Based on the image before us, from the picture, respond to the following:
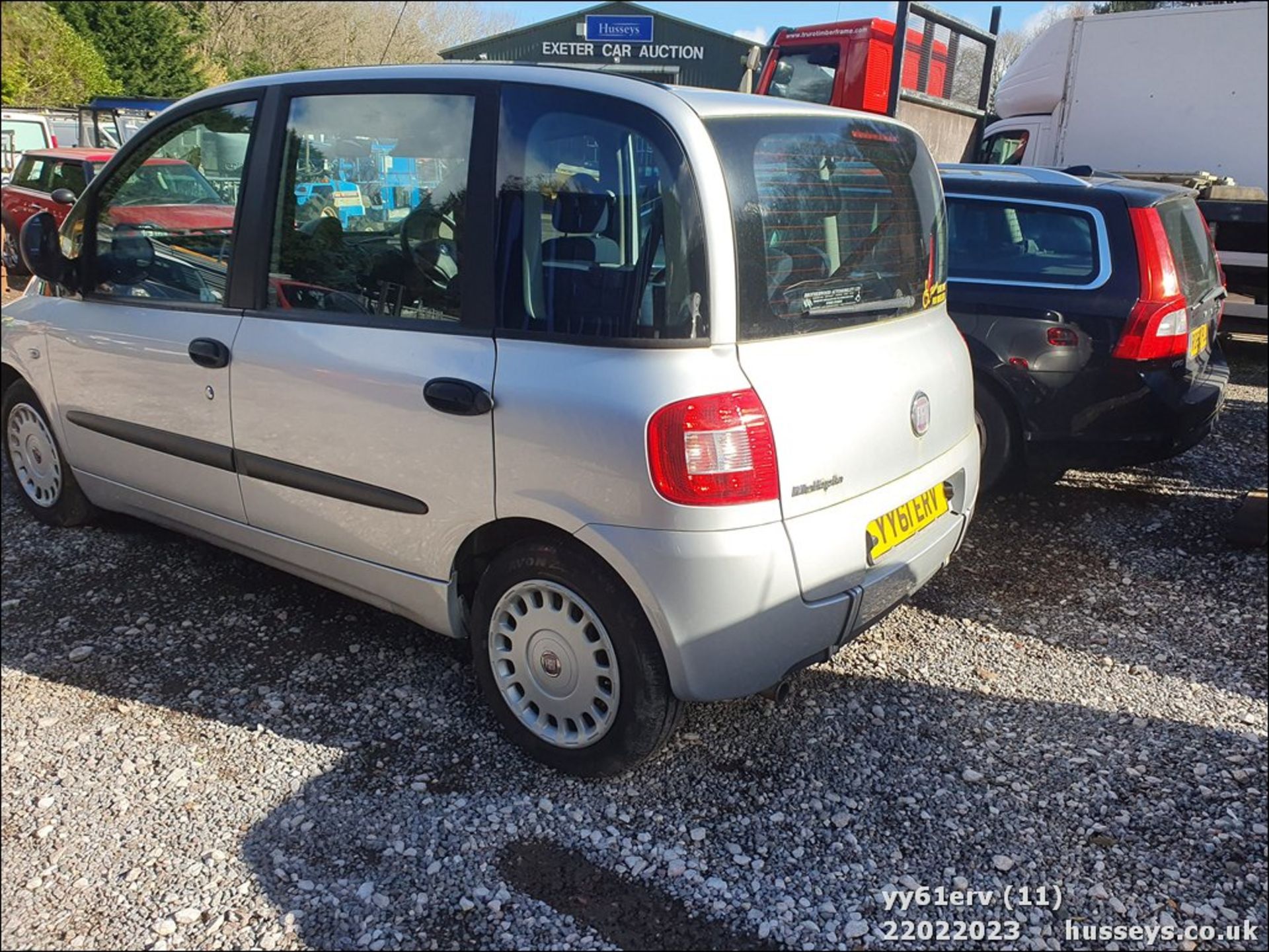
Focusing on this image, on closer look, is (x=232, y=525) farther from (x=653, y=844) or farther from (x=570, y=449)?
(x=653, y=844)

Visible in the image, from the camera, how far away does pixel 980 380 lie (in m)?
4.84

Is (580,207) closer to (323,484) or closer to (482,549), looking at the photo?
(482,549)

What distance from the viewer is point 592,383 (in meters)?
2.50

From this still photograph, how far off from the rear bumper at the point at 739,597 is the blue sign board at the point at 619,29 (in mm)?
7681

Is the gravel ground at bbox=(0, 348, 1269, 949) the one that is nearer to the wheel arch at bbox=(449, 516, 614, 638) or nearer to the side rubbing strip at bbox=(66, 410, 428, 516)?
the wheel arch at bbox=(449, 516, 614, 638)

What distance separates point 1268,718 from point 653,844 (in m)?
2.11

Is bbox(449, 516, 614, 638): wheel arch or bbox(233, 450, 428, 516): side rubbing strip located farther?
bbox(233, 450, 428, 516): side rubbing strip

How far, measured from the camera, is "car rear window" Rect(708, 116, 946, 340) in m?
2.53

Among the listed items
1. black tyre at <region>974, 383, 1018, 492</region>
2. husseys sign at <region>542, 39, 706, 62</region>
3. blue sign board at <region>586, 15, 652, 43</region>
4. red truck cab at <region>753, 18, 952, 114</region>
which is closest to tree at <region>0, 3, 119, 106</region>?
black tyre at <region>974, 383, 1018, 492</region>

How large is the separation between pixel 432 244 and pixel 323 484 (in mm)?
843

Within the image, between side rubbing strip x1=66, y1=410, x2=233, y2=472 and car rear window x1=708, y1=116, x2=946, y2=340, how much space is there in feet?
6.43

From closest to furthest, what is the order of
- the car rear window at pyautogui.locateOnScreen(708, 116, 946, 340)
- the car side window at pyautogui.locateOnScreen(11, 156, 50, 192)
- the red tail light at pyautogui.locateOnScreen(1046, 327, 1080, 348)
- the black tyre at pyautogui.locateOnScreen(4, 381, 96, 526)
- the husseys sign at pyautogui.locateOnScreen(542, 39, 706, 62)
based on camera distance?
the car rear window at pyautogui.locateOnScreen(708, 116, 946, 340) → the black tyre at pyautogui.locateOnScreen(4, 381, 96, 526) → the red tail light at pyautogui.locateOnScreen(1046, 327, 1080, 348) → the husseys sign at pyautogui.locateOnScreen(542, 39, 706, 62) → the car side window at pyautogui.locateOnScreen(11, 156, 50, 192)

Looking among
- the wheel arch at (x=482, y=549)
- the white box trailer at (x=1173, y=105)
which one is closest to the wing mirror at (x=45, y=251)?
the wheel arch at (x=482, y=549)

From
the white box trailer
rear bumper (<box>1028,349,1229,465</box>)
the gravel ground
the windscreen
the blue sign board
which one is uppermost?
the blue sign board
